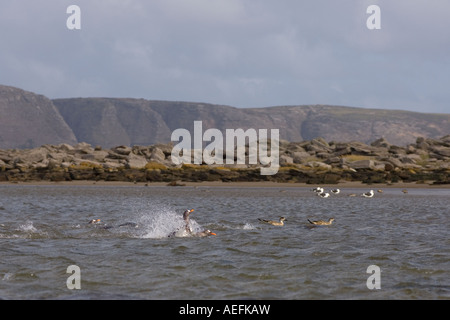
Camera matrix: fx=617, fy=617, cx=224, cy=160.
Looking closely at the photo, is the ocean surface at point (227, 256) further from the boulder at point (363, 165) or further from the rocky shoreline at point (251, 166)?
the boulder at point (363, 165)

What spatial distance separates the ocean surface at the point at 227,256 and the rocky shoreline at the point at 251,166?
26.3 m

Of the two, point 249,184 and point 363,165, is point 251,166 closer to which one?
point 363,165

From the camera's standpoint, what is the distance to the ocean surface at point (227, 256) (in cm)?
1098

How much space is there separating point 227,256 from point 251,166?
48.0 m

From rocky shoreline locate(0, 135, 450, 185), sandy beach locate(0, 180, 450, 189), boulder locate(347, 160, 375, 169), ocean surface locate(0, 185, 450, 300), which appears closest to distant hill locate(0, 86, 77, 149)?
rocky shoreline locate(0, 135, 450, 185)

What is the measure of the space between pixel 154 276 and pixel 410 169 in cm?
4947

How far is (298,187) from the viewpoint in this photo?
162 feet

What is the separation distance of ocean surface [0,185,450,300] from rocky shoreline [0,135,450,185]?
26.3 meters

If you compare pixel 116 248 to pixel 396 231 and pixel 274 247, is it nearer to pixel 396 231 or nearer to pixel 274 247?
pixel 274 247

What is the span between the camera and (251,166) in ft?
205

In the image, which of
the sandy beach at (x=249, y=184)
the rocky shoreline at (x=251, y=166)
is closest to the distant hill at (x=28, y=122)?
the rocky shoreline at (x=251, y=166)

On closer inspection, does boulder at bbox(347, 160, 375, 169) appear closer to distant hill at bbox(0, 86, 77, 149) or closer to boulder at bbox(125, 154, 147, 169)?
boulder at bbox(125, 154, 147, 169)

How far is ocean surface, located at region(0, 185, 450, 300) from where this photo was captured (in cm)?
1098
